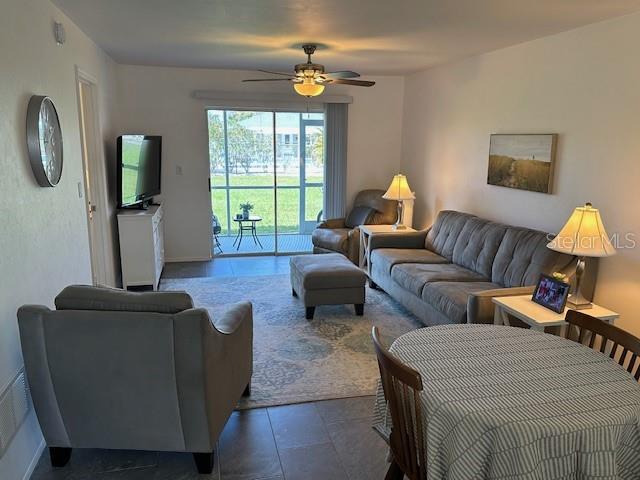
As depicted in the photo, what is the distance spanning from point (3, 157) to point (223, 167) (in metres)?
4.28

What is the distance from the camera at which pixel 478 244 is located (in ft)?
14.2

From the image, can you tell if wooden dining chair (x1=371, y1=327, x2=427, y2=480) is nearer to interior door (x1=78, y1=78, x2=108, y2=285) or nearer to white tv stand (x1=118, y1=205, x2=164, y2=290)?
interior door (x1=78, y1=78, x2=108, y2=285)

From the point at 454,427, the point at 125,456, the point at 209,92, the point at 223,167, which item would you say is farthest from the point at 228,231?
the point at 454,427

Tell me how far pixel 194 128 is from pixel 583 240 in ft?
15.7

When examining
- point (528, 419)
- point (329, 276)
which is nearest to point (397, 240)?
point (329, 276)

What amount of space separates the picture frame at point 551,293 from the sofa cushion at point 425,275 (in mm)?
968

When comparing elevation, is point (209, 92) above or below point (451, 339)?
above

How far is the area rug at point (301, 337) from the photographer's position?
3.16 meters

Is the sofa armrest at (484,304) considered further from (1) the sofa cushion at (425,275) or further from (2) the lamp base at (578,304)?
(1) the sofa cushion at (425,275)

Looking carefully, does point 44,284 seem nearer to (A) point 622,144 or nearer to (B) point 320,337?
(B) point 320,337

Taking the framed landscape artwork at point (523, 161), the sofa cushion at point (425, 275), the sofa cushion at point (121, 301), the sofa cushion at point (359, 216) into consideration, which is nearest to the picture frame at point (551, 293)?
the sofa cushion at point (425, 275)

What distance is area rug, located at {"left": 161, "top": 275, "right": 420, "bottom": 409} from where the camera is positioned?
3158 millimetres

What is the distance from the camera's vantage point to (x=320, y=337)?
13.0 feet

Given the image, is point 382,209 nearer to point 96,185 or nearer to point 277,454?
point 96,185
